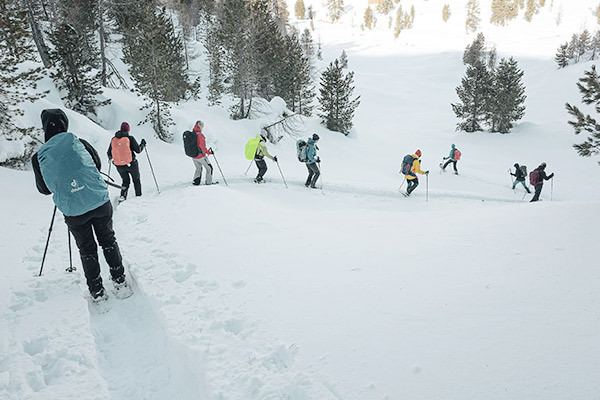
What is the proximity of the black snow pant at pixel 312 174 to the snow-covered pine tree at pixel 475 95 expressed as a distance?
2797 cm

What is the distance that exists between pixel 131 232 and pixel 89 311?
2.63 metres

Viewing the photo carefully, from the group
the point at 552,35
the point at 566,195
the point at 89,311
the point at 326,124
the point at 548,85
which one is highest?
the point at 552,35

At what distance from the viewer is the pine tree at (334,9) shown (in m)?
136

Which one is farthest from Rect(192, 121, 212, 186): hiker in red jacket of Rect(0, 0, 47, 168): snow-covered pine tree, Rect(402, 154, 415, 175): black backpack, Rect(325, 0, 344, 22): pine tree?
Rect(325, 0, 344, 22): pine tree

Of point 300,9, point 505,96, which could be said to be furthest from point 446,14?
point 505,96

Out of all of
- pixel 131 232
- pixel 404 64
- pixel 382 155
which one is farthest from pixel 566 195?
pixel 404 64

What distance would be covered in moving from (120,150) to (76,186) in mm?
5247

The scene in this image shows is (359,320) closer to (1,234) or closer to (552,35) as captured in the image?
(1,234)

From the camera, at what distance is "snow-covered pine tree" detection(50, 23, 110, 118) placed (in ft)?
46.9

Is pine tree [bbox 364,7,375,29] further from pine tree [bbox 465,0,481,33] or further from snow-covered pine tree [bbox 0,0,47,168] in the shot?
snow-covered pine tree [bbox 0,0,47,168]

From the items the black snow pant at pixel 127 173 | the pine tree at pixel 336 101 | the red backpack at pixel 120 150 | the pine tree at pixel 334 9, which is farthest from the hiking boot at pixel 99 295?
the pine tree at pixel 334 9

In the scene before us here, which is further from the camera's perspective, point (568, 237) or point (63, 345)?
point (568, 237)

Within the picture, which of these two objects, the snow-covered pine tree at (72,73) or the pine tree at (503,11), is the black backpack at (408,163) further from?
the pine tree at (503,11)

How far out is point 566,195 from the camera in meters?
18.4
